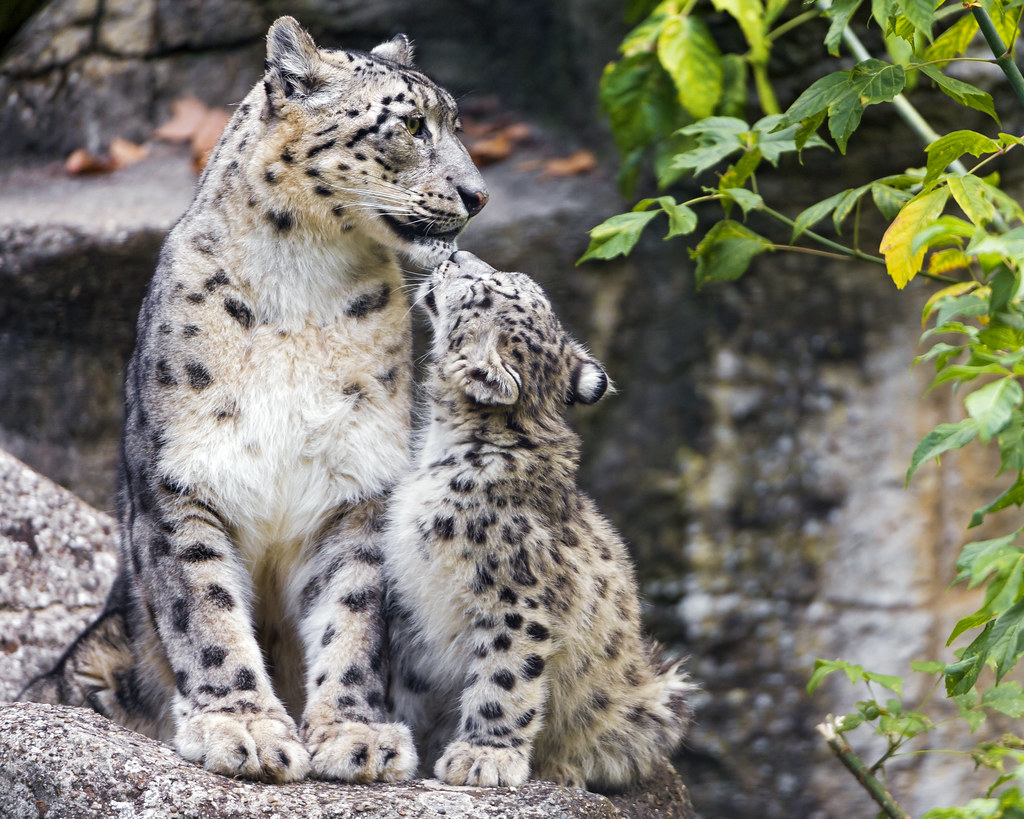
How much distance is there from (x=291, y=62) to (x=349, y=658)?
6.99 feet

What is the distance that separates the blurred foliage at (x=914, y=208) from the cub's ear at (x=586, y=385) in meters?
0.46

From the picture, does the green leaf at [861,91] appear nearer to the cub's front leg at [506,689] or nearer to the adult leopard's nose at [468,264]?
the adult leopard's nose at [468,264]

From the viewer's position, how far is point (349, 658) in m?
3.91

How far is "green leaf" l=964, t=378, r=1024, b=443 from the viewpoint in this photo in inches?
89.6

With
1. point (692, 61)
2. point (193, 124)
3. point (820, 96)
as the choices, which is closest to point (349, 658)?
point (820, 96)

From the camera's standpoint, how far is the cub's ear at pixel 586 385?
4270 millimetres

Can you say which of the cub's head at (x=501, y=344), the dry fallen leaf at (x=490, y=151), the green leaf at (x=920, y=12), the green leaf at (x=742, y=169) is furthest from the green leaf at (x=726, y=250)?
the dry fallen leaf at (x=490, y=151)

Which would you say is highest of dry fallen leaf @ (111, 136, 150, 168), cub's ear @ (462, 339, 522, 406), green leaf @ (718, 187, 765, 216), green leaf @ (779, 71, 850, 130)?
green leaf @ (779, 71, 850, 130)

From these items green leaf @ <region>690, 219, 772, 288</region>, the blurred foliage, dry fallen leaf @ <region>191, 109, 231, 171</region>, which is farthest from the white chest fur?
dry fallen leaf @ <region>191, 109, 231, 171</region>

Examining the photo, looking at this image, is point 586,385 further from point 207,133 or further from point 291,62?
point 207,133

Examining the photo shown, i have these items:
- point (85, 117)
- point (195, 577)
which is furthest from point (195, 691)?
point (85, 117)

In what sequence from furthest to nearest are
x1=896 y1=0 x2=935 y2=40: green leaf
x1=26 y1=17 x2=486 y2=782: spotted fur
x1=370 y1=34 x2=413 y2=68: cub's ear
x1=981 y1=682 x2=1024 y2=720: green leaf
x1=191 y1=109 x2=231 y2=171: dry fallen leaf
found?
x1=191 y1=109 x2=231 y2=171: dry fallen leaf < x1=370 y1=34 x2=413 y2=68: cub's ear < x1=26 y1=17 x2=486 y2=782: spotted fur < x1=981 y1=682 x2=1024 y2=720: green leaf < x1=896 y1=0 x2=935 y2=40: green leaf

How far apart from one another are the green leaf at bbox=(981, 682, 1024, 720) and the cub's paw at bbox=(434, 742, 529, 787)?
1511 millimetres

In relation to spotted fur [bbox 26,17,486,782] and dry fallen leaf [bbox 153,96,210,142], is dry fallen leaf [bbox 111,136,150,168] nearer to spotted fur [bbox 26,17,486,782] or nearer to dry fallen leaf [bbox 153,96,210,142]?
dry fallen leaf [bbox 153,96,210,142]
